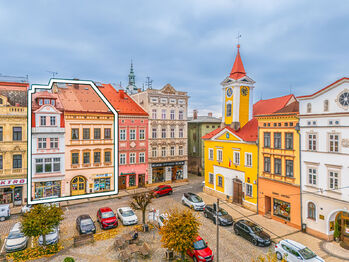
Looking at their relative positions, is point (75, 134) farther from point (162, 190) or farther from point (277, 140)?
point (162, 190)

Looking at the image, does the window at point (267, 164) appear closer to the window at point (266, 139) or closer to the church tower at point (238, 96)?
the window at point (266, 139)

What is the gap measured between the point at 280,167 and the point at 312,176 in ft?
8.13

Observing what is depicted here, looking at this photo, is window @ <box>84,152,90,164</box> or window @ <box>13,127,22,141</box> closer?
window @ <box>13,127,22,141</box>

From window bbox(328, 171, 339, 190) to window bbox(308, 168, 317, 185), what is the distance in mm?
949

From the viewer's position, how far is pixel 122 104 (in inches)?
715

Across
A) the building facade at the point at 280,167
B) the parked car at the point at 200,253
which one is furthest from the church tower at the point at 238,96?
the parked car at the point at 200,253

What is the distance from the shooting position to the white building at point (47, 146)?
8.93 meters

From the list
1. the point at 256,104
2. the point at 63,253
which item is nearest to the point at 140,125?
the point at 63,253

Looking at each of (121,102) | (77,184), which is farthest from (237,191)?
(77,184)

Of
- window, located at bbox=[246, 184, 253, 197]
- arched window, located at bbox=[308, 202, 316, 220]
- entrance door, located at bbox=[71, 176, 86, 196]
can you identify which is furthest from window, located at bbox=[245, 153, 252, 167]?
entrance door, located at bbox=[71, 176, 86, 196]

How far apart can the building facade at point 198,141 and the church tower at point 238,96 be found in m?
8.85

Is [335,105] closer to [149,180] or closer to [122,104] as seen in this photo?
[122,104]

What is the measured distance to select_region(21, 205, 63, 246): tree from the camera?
12.7 metres

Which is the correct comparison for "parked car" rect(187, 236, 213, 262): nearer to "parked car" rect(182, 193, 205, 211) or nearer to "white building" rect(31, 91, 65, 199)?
"parked car" rect(182, 193, 205, 211)
